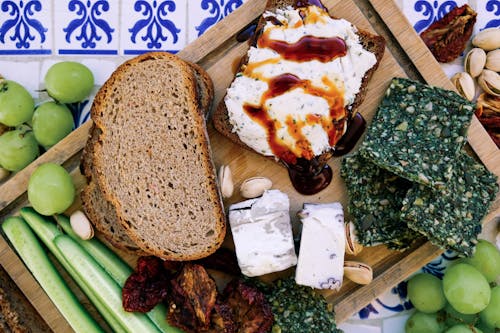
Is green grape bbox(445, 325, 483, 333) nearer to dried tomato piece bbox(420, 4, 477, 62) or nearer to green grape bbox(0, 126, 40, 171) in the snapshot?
dried tomato piece bbox(420, 4, 477, 62)

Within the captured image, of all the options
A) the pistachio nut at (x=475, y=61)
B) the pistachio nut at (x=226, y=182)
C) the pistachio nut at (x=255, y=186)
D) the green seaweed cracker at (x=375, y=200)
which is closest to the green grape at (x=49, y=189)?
the pistachio nut at (x=226, y=182)

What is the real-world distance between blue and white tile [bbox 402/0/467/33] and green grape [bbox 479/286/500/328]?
1.45 m

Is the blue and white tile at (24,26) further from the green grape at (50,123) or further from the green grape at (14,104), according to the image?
the green grape at (50,123)

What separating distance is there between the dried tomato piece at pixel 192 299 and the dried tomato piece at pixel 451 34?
1.70m

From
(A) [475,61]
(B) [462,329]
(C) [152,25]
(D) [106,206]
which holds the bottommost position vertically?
(B) [462,329]

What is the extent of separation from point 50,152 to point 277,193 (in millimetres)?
1171

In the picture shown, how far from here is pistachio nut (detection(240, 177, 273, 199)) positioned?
320cm

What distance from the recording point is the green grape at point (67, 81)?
3155 millimetres

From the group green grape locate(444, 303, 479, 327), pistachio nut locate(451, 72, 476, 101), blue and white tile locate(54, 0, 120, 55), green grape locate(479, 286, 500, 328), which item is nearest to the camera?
green grape locate(479, 286, 500, 328)

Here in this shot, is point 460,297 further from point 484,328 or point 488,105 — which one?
point 488,105

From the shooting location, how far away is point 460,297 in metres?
3.01

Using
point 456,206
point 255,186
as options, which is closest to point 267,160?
point 255,186

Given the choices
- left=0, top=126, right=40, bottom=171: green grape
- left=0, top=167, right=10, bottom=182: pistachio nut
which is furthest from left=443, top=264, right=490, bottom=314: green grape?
left=0, top=167, right=10, bottom=182: pistachio nut

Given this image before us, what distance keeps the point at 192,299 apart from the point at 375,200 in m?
1.01
